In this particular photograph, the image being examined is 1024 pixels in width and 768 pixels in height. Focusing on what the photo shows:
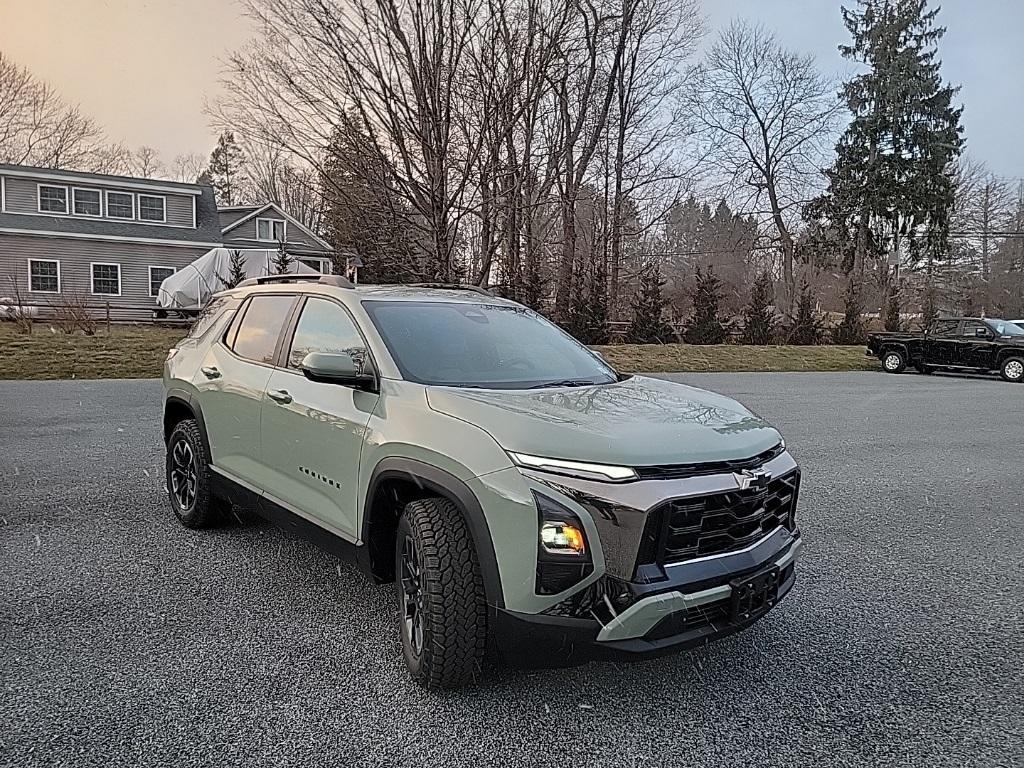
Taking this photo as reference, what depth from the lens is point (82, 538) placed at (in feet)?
14.9

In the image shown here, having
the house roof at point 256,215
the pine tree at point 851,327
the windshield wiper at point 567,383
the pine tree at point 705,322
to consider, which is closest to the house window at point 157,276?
the house roof at point 256,215

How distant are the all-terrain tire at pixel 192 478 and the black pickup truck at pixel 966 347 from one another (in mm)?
20624

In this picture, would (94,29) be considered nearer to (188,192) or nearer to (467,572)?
(467,572)

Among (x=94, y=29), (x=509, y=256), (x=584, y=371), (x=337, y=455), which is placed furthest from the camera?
(x=509, y=256)

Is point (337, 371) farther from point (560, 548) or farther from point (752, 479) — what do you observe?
point (752, 479)

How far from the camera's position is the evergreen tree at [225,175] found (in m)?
55.8

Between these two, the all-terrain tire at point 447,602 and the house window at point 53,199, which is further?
the house window at point 53,199

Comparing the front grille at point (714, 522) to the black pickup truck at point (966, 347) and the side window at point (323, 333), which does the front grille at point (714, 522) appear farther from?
the black pickup truck at point (966, 347)

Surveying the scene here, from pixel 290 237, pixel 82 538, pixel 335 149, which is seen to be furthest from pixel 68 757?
pixel 290 237

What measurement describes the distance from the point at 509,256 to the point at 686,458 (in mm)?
21231

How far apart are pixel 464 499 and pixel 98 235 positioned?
99.0 feet

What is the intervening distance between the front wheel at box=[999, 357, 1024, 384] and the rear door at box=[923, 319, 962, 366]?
3.44 ft

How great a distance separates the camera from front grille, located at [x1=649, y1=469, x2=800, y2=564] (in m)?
2.47

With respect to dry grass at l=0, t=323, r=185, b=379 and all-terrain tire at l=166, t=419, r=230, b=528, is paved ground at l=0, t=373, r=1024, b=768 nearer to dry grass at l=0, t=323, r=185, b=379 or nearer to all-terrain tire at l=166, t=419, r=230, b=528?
all-terrain tire at l=166, t=419, r=230, b=528
